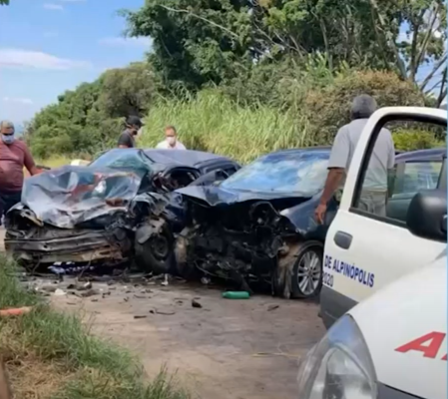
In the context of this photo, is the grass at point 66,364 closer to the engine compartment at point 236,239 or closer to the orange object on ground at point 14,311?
the orange object on ground at point 14,311

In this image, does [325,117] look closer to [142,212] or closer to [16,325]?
[142,212]

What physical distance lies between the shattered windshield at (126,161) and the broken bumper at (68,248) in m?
1.14

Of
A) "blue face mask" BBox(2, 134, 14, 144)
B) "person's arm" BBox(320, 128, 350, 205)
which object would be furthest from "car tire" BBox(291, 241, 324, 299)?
"blue face mask" BBox(2, 134, 14, 144)

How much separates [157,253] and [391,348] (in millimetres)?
6867

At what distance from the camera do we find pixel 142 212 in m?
8.73

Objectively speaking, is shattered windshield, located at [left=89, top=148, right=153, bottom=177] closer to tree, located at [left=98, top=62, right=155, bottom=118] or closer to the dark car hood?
the dark car hood

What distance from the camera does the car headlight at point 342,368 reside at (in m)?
2.04

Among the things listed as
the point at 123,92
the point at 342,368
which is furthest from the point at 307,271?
the point at 123,92

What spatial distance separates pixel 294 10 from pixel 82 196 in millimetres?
15893

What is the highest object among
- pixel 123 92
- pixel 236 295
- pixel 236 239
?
pixel 123 92

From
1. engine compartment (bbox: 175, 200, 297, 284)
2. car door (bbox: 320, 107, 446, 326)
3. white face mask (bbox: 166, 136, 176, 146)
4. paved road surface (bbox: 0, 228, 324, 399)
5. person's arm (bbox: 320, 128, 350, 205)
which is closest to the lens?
car door (bbox: 320, 107, 446, 326)

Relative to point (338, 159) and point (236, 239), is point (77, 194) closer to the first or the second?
point (236, 239)

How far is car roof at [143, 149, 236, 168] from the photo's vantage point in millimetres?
10043

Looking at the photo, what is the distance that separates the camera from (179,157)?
10.4 m
